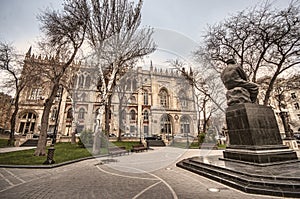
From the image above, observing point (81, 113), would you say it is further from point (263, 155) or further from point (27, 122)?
point (263, 155)

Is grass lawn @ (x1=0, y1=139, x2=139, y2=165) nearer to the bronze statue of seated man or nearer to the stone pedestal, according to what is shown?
the stone pedestal

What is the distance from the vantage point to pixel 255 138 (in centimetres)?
577

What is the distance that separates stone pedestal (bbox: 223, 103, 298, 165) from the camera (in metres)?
5.54

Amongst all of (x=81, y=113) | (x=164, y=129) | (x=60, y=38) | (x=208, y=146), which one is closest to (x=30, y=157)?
(x=60, y=38)

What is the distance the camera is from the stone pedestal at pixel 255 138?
18.2 feet

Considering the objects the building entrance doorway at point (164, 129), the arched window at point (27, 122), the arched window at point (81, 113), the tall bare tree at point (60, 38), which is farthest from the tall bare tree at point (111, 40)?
the arched window at point (27, 122)

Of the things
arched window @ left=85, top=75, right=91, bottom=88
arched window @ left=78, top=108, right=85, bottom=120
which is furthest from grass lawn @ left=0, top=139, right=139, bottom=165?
arched window @ left=78, top=108, right=85, bottom=120

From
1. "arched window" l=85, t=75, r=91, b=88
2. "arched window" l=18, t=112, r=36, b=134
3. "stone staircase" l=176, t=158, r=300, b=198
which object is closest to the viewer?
"stone staircase" l=176, t=158, r=300, b=198

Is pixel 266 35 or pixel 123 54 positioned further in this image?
pixel 123 54

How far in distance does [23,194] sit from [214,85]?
19845mm

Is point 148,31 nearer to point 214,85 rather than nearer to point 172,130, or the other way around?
point 214,85

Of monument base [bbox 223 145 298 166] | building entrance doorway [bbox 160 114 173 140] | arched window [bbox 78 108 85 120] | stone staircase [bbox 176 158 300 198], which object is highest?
arched window [bbox 78 108 85 120]

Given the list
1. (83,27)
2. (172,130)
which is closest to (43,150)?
(83,27)

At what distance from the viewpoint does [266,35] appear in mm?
11414
